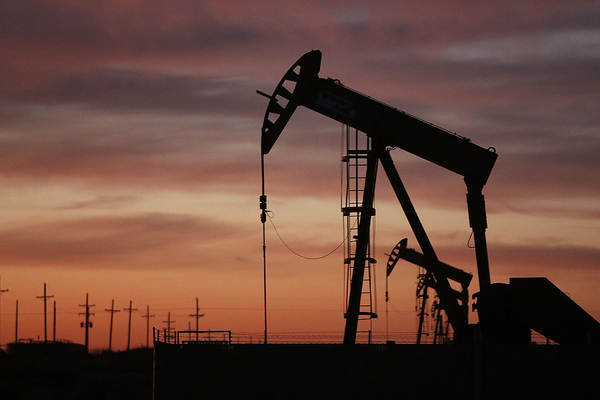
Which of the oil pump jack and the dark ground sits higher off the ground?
the oil pump jack

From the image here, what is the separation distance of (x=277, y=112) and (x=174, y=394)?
22.8ft

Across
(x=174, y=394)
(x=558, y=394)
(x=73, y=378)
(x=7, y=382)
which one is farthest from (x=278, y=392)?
(x=73, y=378)

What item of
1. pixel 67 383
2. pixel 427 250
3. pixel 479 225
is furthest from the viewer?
pixel 67 383

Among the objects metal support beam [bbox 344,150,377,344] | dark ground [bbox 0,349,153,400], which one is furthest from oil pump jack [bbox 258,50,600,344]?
dark ground [bbox 0,349,153,400]

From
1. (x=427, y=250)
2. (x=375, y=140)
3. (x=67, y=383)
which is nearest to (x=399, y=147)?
(x=375, y=140)

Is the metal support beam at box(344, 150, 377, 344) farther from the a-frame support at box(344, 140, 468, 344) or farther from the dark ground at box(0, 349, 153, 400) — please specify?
the dark ground at box(0, 349, 153, 400)

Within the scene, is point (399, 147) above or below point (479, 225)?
above

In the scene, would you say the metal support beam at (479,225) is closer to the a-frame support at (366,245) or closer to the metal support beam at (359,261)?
the a-frame support at (366,245)

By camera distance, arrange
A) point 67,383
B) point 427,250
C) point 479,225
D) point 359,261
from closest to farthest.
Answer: point 359,261 < point 479,225 < point 427,250 < point 67,383

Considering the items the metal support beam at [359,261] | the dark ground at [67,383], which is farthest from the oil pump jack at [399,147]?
the dark ground at [67,383]

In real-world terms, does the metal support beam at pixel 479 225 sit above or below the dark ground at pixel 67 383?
above

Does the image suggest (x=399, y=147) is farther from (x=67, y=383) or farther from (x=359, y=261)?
(x=67, y=383)

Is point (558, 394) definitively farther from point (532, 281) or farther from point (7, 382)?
point (7, 382)

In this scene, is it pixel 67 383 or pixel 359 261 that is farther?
pixel 67 383
